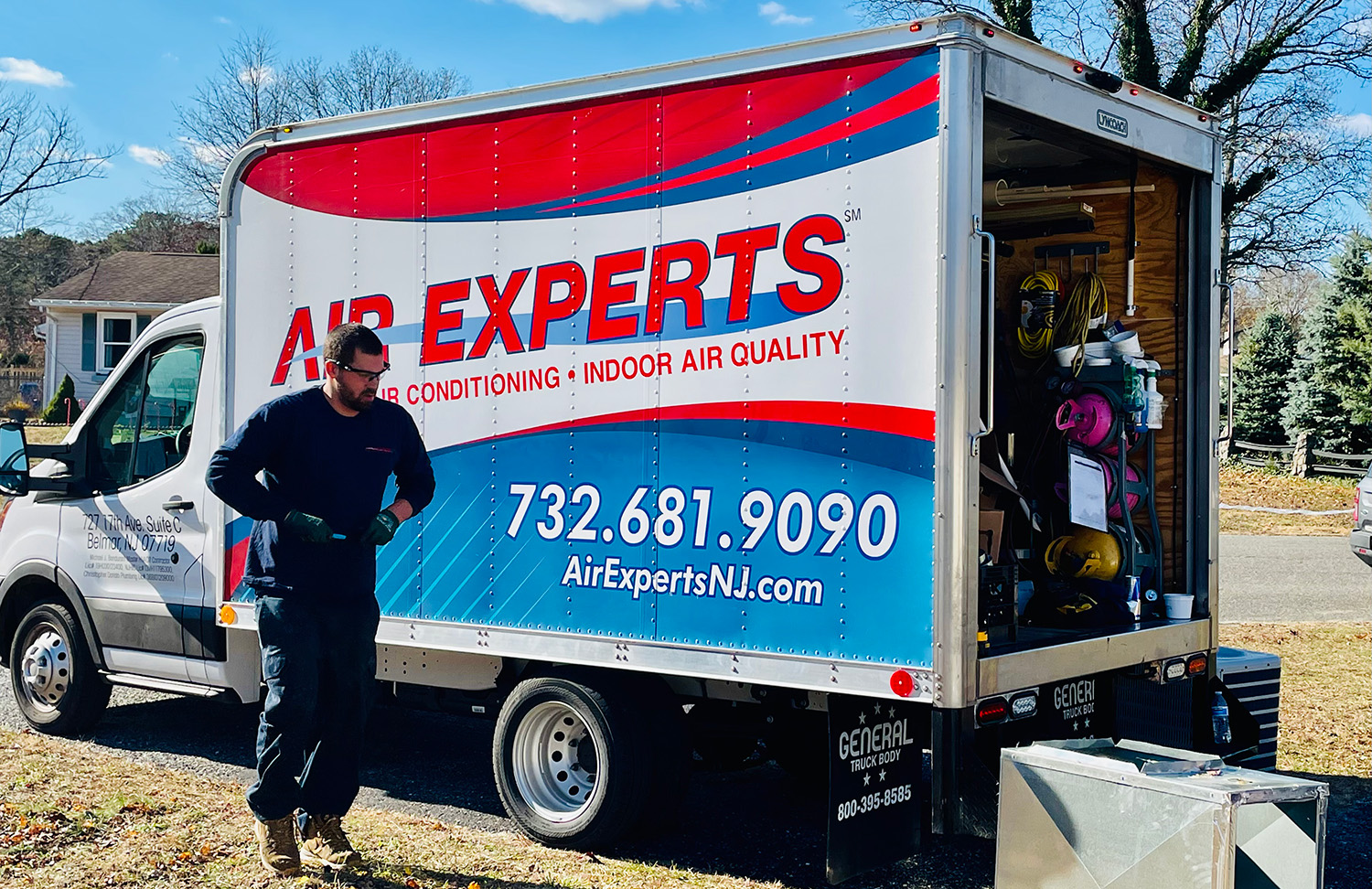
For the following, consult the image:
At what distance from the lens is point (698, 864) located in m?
5.16

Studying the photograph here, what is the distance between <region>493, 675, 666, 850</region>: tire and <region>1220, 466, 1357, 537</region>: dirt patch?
16002 millimetres

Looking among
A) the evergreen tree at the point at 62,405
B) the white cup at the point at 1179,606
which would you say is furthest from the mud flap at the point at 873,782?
the evergreen tree at the point at 62,405

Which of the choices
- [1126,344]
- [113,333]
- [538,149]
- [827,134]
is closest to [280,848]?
[538,149]

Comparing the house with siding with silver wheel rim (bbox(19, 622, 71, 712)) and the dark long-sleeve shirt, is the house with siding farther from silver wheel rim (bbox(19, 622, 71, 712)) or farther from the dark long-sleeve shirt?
the dark long-sleeve shirt

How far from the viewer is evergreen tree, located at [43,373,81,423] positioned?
29.6m

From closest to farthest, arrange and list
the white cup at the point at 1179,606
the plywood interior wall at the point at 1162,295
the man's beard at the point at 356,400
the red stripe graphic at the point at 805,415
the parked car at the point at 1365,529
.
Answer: the red stripe graphic at the point at 805,415 < the man's beard at the point at 356,400 < the white cup at the point at 1179,606 < the plywood interior wall at the point at 1162,295 < the parked car at the point at 1365,529

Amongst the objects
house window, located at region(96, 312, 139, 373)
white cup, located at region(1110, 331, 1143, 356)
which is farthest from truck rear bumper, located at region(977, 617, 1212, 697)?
house window, located at region(96, 312, 139, 373)

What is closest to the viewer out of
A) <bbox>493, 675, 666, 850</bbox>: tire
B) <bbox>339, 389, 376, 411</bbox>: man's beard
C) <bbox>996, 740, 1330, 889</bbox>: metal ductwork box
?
<bbox>996, 740, 1330, 889</bbox>: metal ductwork box

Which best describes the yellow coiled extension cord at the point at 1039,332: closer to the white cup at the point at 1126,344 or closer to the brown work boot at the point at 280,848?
the white cup at the point at 1126,344

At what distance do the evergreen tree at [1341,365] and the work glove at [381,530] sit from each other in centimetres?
2614

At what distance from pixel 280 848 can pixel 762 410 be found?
231 centimetres

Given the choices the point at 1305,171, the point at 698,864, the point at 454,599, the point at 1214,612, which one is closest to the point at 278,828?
the point at 454,599

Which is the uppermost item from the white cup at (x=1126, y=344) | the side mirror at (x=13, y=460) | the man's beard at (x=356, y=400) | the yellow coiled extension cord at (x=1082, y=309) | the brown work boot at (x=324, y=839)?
the yellow coiled extension cord at (x=1082, y=309)

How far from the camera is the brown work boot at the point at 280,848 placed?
4.65 meters
